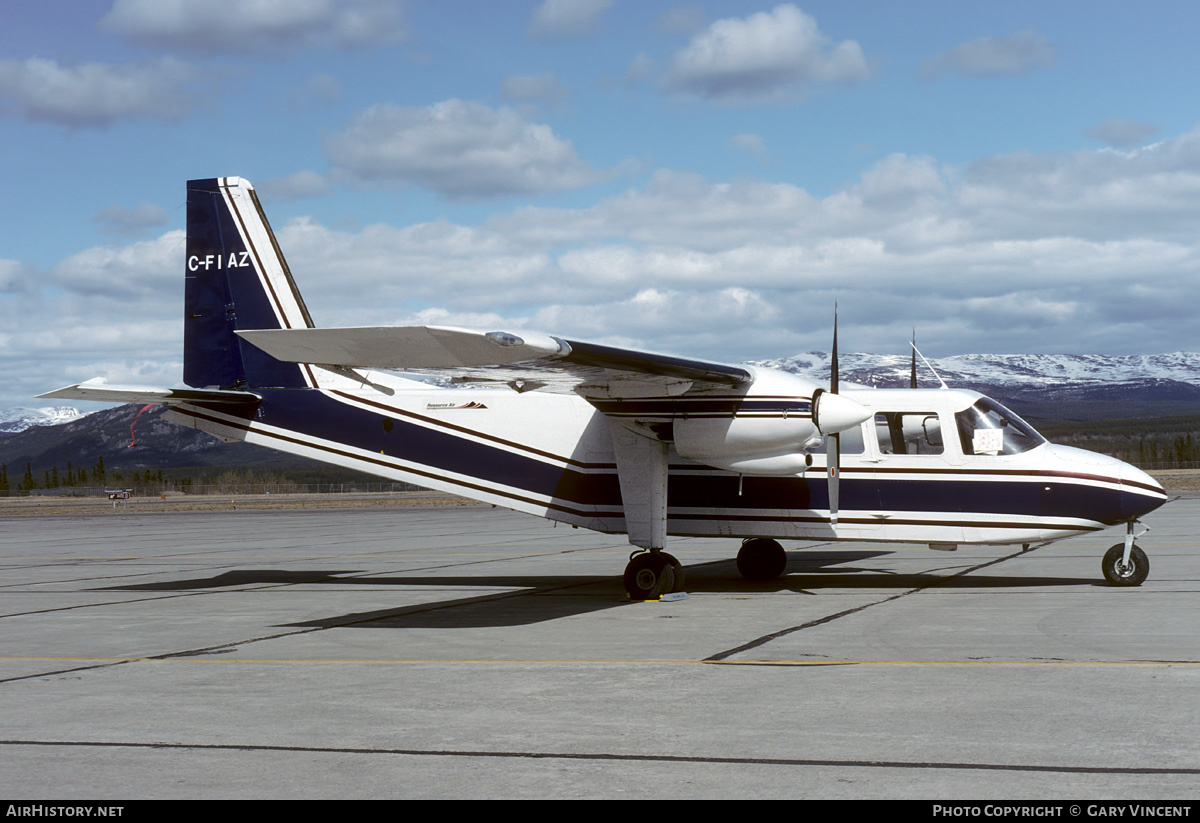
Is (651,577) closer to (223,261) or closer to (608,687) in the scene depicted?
(608,687)

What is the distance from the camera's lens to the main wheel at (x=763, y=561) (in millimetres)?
18688

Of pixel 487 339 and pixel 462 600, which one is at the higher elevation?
pixel 487 339

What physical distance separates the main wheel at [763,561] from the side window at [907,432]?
2.87 meters

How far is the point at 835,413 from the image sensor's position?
601 inches

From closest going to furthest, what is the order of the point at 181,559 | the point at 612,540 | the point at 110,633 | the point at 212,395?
the point at 110,633
the point at 212,395
the point at 181,559
the point at 612,540

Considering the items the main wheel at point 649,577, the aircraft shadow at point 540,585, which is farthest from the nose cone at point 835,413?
the main wheel at point 649,577

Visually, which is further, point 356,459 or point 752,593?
point 356,459

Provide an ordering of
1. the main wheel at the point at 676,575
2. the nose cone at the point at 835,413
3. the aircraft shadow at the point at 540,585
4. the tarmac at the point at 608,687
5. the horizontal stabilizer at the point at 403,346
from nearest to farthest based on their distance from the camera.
A: 1. the tarmac at the point at 608,687
2. the horizontal stabilizer at the point at 403,346
3. the aircraft shadow at the point at 540,585
4. the nose cone at the point at 835,413
5. the main wheel at the point at 676,575

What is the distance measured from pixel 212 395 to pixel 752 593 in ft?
30.9

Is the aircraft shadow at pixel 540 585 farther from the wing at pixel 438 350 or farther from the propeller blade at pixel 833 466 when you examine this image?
the wing at pixel 438 350

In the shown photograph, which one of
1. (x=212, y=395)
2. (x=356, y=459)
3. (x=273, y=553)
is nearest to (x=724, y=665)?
(x=356, y=459)

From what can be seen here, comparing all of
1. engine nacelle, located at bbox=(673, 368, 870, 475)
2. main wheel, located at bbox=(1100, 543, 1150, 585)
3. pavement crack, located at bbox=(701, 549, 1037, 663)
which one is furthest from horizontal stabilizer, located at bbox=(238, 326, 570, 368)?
main wheel, located at bbox=(1100, 543, 1150, 585)
